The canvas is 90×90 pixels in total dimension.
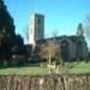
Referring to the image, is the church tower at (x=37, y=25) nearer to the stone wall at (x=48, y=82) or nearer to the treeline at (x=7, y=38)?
the treeline at (x=7, y=38)

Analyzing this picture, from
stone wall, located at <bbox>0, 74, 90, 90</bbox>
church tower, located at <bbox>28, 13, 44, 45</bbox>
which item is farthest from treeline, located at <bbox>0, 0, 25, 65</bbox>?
church tower, located at <bbox>28, 13, 44, 45</bbox>

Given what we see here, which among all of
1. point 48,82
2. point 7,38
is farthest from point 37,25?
point 48,82

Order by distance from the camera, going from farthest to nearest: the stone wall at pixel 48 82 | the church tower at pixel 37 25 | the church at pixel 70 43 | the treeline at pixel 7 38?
1. the church tower at pixel 37 25
2. the church at pixel 70 43
3. the treeline at pixel 7 38
4. the stone wall at pixel 48 82

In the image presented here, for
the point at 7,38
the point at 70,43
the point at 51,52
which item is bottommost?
the point at 51,52

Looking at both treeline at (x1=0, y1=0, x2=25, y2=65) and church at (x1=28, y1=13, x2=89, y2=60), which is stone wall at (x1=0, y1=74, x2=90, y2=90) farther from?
church at (x1=28, y1=13, x2=89, y2=60)

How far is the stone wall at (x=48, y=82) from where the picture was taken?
5148 millimetres

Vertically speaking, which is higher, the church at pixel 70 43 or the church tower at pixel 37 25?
the church tower at pixel 37 25

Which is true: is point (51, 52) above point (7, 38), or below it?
below

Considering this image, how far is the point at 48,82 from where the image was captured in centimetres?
518

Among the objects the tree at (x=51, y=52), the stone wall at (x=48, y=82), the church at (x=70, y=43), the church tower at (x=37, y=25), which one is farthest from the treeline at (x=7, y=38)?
the church tower at (x=37, y=25)

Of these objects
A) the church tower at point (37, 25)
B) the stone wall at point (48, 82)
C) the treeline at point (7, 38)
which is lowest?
the stone wall at point (48, 82)

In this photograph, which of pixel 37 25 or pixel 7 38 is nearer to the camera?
pixel 7 38

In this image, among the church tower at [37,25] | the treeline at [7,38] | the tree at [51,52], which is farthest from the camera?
the church tower at [37,25]

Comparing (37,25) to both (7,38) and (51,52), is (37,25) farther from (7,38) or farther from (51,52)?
(7,38)
